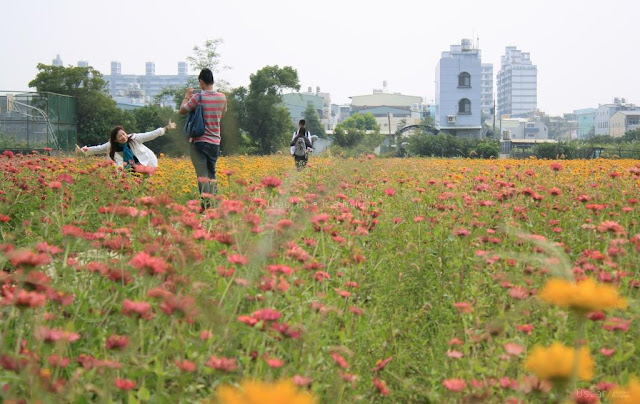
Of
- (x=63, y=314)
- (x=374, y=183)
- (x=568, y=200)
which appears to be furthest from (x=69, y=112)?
(x=63, y=314)

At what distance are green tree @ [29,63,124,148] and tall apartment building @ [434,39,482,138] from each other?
2835cm

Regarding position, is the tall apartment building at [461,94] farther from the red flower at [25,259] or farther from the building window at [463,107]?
the red flower at [25,259]

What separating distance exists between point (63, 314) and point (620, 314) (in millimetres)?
1494

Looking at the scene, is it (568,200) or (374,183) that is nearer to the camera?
(568,200)

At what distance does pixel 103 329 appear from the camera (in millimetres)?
1772

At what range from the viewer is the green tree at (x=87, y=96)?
31.1 meters

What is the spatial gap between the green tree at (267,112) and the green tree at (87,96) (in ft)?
18.8

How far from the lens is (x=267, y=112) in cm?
3516

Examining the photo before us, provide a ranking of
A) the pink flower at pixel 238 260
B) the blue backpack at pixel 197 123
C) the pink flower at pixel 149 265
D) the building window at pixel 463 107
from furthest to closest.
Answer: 1. the building window at pixel 463 107
2. the blue backpack at pixel 197 123
3. the pink flower at pixel 238 260
4. the pink flower at pixel 149 265

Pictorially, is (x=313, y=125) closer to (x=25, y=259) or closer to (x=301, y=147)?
(x=301, y=147)

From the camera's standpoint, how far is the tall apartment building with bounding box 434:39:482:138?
56156mm

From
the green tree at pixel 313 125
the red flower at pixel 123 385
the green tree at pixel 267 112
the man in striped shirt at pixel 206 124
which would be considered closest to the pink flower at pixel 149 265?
the red flower at pixel 123 385

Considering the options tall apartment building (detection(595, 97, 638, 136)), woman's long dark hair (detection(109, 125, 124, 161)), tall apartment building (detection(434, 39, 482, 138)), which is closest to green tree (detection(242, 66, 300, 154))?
tall apartment building (detection(434, 39, 482, 138))

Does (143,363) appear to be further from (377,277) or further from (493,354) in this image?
(377,277)
